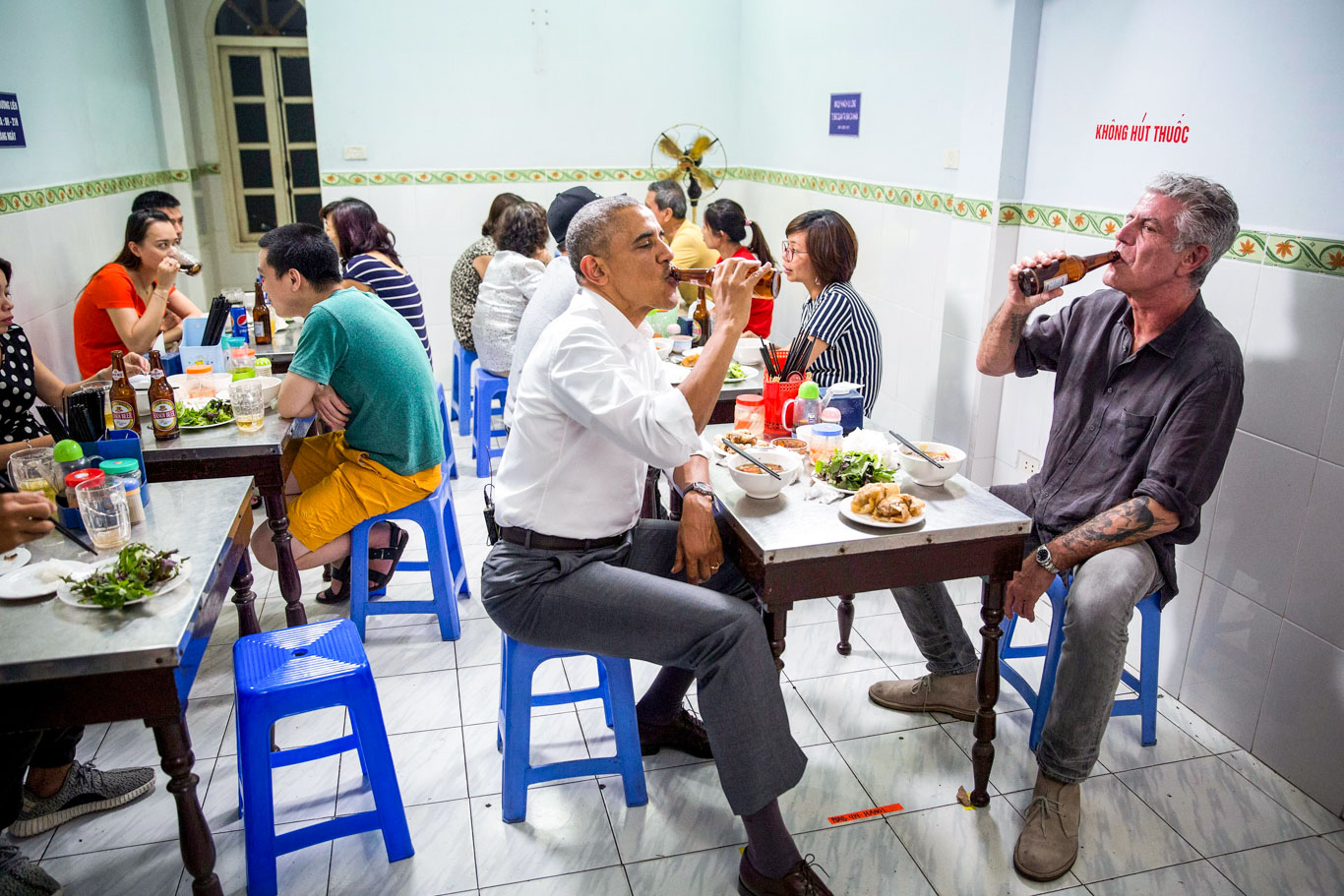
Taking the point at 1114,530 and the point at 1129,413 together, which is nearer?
the point at 1114,530

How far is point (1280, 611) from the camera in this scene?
2.35m

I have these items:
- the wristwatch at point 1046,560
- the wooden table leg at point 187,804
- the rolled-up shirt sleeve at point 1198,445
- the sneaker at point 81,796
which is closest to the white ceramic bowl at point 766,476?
the wristwatch at point 1046,560

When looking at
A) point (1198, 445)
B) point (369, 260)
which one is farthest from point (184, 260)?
point (1198, 445)

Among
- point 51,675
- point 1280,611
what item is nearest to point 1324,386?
point 1280,611

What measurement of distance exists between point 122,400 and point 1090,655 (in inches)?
100

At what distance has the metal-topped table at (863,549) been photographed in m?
1.91

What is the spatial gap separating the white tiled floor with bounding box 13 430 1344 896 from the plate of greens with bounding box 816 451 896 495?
→ 0.80 metres

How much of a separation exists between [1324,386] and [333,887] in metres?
2.55

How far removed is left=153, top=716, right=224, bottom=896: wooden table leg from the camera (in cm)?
161

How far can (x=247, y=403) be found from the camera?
101 inches

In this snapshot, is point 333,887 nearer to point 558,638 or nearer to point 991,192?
point 558,638

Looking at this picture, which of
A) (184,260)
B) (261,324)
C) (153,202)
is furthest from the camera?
(153,202)

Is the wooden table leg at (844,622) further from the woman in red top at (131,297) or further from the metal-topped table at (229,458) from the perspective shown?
the woman in red top at (131,297)

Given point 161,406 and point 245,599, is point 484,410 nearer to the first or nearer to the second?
point 161,406
